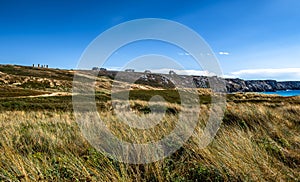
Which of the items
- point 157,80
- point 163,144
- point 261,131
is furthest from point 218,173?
point 157,80

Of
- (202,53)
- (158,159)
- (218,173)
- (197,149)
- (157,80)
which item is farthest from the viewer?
(157,80)

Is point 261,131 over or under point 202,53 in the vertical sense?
Result: under

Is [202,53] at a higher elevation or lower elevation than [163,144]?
higher

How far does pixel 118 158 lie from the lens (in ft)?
13.2

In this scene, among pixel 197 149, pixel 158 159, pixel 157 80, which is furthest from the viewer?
pixel 157 80

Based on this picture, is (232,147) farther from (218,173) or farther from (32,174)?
(32,174)

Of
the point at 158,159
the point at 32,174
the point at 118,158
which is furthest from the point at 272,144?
the point at 32,174

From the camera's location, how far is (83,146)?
16.4ft

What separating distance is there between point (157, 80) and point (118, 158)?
154 meters

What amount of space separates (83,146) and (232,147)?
9.79 feet

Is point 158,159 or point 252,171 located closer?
point 252,171

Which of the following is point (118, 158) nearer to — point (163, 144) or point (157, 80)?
point (163, 144)

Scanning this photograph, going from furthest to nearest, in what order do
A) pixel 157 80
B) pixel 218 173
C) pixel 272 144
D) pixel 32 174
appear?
pixel 157 80 → pixel 272 144 → pixel 218 173 → pixel 32 174

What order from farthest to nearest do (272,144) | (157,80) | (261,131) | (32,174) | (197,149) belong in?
(157,80)
(261,131)
(272,144)
(197,149)
(32,174)
